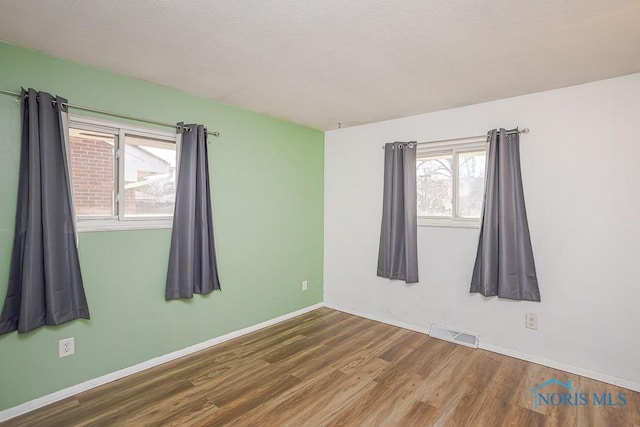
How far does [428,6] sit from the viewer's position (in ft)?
5.36

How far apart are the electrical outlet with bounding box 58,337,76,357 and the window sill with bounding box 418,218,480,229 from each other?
3.15m

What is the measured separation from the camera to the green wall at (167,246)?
6.86 ft

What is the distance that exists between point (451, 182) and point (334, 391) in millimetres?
2259

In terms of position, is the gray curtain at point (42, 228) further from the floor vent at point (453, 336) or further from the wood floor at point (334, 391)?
the floor vent at point (453, 336)

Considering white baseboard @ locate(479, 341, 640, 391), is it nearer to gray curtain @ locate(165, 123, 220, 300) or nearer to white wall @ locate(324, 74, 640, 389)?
white wall @ locate(324, 74, 640, 389)

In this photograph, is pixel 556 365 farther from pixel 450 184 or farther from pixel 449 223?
pixel 450 184

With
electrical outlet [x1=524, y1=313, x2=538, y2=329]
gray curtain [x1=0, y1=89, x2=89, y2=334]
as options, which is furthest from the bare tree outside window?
gray curtain [x1=0, y1=89, x2=89, y2=334]

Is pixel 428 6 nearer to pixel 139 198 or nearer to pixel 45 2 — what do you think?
pixel 45 2

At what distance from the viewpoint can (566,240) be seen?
2.70 meters

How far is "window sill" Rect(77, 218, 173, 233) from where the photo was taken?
236 cm

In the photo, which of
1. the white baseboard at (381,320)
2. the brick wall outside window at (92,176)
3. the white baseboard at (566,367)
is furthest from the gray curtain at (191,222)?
the white baseboard at (566,367)

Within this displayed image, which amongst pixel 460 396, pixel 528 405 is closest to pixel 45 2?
pixel 460 396

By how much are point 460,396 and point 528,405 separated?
1.39 feet

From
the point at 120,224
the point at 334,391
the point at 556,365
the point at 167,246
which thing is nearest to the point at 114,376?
the point at 167,246
